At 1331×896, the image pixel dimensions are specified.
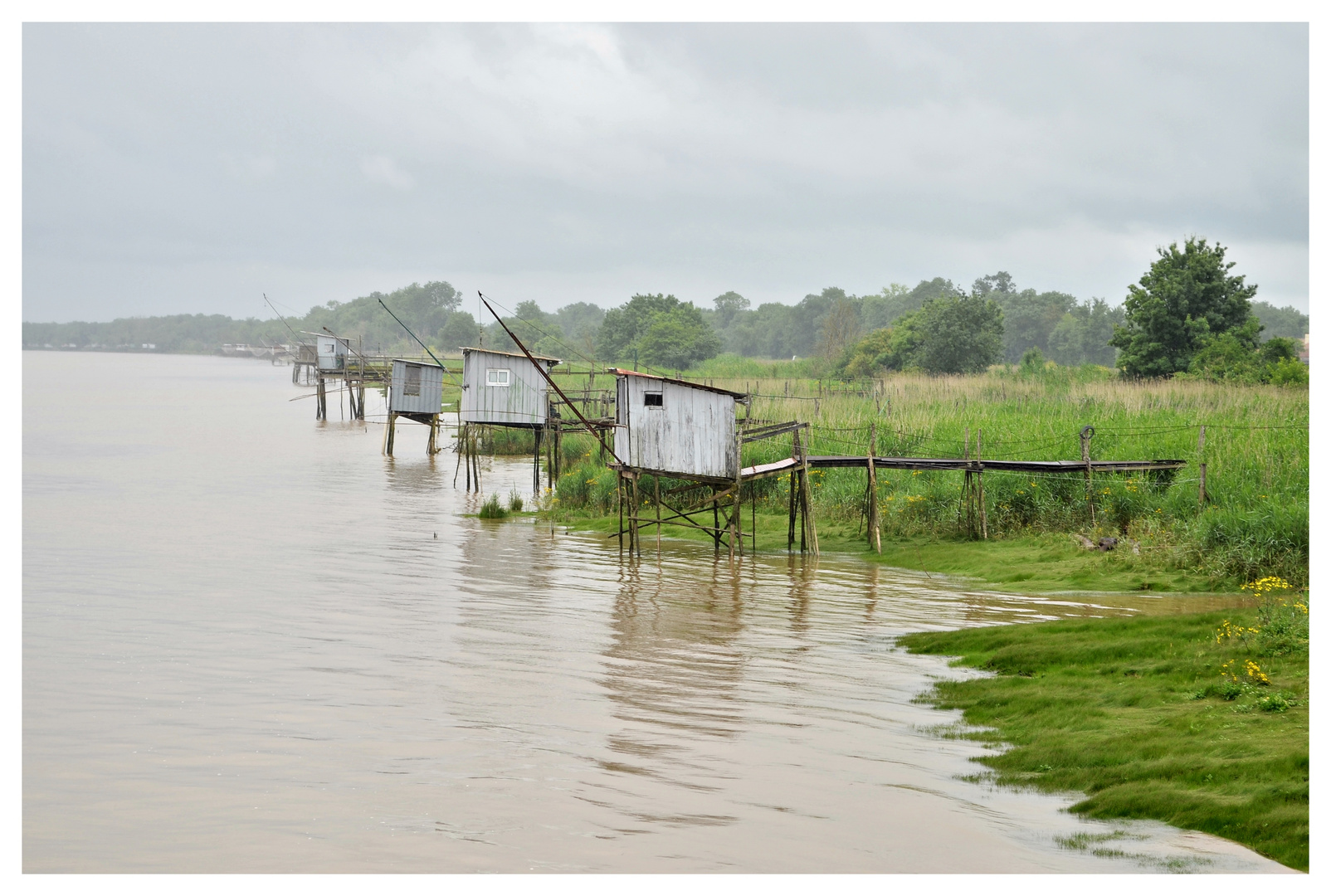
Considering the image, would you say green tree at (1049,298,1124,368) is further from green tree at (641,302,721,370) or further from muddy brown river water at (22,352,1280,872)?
muddy brown river water at (22,352,1280,872)

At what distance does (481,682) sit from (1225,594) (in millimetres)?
11999

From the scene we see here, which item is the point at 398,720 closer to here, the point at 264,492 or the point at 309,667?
the point at 309,667

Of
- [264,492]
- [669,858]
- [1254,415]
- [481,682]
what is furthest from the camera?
[264,492]

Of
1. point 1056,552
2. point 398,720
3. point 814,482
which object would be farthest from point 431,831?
point 814,482

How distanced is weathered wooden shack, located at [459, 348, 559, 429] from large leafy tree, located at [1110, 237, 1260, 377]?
2652 cm

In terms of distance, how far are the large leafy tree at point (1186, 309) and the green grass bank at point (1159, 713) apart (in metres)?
33.4

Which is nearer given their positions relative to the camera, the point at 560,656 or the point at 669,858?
the point at 669,858

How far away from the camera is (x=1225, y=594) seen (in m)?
16.9

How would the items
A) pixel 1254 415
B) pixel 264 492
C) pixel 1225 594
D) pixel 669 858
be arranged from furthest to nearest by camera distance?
pixel 264 492, pixel 1254 415, pixel 1225 594, pixel 669 858

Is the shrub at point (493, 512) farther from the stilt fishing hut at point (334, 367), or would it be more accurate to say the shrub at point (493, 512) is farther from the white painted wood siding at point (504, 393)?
the stilt fishing hut at point (334, 367)

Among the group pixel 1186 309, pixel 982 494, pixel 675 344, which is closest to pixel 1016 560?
pixel 982 494

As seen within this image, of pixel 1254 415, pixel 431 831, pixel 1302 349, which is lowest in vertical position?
pixel 431 831

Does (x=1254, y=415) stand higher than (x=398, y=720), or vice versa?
(x=1254, y=415)

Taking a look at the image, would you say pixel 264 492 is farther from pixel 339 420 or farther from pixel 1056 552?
pixel 339 420
